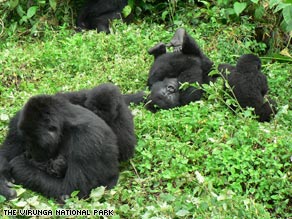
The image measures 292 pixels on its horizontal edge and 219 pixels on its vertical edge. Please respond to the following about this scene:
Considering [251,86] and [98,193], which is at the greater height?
[251,86]

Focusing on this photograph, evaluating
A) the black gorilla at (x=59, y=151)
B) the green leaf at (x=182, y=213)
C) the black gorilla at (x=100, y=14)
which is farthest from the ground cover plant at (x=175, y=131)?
the black gorilla at (x=100, y=14)

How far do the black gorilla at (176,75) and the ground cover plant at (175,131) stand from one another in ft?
0.70

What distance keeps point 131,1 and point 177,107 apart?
10.4ft

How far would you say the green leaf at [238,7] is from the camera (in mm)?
8302

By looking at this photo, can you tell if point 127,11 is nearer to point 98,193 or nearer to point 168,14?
point 168,14

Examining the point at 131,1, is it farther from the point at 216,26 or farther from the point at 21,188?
the point at 21,188

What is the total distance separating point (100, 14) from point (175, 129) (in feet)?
12.4

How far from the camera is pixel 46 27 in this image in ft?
29.2

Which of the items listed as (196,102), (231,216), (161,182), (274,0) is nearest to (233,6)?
(274,0)

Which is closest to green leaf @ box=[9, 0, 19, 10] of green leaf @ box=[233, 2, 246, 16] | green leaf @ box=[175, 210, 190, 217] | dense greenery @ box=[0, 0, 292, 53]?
dense greenery @ box=[0, 0, 292, 53]

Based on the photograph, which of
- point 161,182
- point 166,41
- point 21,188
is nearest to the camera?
point 21,188

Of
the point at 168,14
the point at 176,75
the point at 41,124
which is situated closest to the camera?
the point at 41,124

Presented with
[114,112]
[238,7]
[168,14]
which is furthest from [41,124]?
[168,14]

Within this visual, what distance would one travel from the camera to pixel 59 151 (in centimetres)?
495
